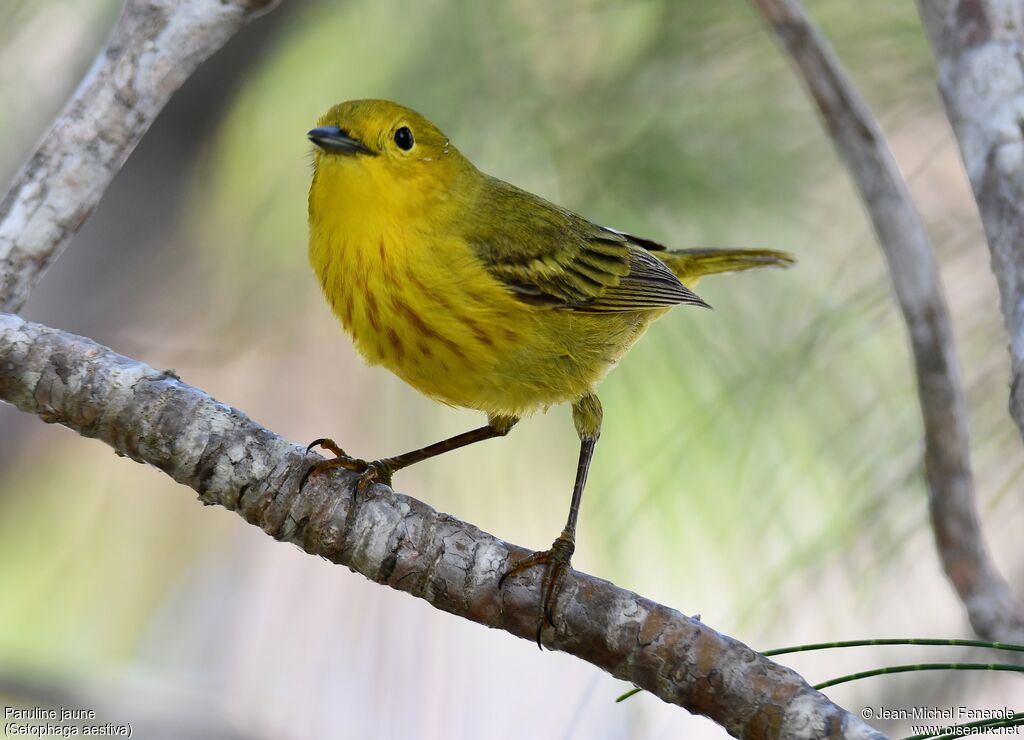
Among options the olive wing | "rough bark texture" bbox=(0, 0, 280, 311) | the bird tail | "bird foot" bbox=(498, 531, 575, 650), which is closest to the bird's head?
the olive wing

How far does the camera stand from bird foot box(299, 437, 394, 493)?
172 centimetres

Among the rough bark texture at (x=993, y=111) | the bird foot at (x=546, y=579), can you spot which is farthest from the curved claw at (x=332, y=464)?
the rough bark texture at (x=993, y=111)

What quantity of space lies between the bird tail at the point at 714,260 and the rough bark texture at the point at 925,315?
36 cm

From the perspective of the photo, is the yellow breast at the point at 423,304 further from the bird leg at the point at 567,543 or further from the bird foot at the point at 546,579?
the bird foot at the point at 546,579

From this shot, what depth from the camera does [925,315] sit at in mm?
2297

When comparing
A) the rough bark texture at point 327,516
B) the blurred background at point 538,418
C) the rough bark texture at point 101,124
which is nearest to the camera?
the rough bark texture at point 327,516

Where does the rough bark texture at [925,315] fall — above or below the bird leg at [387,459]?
above

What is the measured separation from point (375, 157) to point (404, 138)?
0.09 m

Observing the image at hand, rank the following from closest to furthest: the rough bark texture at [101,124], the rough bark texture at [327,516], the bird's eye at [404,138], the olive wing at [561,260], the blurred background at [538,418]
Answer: the rough bark texture at [327,516], the rough bark texture at [101,124], the bird's eye at [404,138], the olive wing at [561,260], the blurred background at [538,418]

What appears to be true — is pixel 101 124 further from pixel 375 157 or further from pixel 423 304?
pixel 423 304

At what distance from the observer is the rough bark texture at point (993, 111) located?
1.75 metres

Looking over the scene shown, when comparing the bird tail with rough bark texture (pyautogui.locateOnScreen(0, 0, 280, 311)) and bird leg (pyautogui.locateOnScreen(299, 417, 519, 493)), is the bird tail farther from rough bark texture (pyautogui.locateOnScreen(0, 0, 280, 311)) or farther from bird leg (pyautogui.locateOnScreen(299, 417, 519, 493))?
rough bark texture (pyautogui.locateOnScreen(0, 0, 280, 311))

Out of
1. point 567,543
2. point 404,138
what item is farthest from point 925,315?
point 404,138

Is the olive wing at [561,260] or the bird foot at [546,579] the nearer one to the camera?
the bird foot at [546,579]
